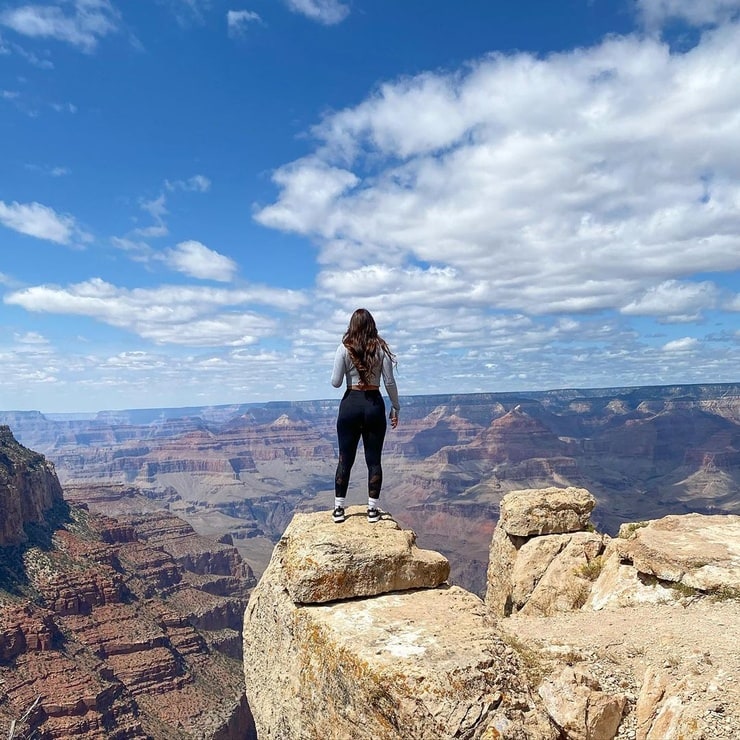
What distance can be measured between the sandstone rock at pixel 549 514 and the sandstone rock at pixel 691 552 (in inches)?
160

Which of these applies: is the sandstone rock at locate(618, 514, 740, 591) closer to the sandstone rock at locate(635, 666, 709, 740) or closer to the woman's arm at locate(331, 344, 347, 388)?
the sandstone rock at locate(635, 666, 709, 740)

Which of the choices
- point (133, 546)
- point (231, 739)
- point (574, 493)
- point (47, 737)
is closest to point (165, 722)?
point (231, 739)

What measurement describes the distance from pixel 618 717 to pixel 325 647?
3194mm

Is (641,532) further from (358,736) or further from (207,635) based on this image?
(207,635)

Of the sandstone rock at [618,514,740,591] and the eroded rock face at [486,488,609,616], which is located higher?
the sandstone rock at [618,514,740,591]

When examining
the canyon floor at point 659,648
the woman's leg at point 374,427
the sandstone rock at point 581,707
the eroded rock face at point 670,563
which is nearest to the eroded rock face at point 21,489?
the woman's leg at point 374,427

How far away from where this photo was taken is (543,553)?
1510cm

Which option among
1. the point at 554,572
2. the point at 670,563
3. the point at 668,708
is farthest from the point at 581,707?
the point at 554,572

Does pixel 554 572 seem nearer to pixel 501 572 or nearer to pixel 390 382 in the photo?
pixel 501 572

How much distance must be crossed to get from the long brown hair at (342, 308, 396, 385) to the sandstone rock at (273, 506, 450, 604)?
2.27 m

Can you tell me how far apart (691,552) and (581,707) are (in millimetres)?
5465

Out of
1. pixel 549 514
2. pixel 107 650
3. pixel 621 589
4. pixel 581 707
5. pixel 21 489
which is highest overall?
pixel 581 707

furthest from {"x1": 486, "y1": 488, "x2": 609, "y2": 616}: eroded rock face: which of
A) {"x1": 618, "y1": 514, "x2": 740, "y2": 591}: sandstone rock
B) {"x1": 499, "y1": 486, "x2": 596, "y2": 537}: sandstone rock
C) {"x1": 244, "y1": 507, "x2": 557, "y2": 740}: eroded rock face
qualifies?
{"x1": 244, "y1": 507, "x2": 557, "y2": 740}: eroded rock face

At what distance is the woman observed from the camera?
320 inches
